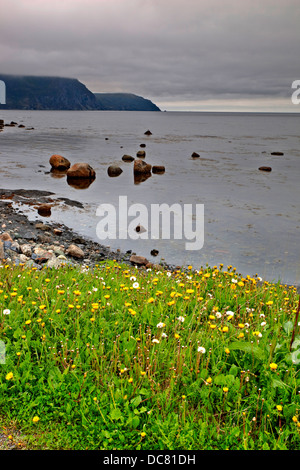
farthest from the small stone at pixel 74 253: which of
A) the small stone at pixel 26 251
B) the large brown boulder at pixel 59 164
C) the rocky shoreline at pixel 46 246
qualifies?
the large brown boulder at pixel 59 164

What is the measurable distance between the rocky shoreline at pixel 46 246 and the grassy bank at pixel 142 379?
470 centimetres

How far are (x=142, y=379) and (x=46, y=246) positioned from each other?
9.67 meters

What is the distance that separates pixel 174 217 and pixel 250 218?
3.83 metres

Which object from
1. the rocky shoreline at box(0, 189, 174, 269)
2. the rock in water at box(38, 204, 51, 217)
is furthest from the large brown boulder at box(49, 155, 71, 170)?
the rock in water at box(38, 204, 51, 217)

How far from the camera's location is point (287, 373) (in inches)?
162

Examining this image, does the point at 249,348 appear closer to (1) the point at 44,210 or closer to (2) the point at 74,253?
(2) the point at 74,253

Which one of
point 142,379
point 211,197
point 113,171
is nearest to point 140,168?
point 113,171

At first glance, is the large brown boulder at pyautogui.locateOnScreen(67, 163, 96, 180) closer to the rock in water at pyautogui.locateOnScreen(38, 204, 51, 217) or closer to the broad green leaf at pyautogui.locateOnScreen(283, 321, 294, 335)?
the rock in water at pyautogui.locateOnScreen(38, 204, 51, 217)

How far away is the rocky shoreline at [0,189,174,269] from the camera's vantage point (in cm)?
1122

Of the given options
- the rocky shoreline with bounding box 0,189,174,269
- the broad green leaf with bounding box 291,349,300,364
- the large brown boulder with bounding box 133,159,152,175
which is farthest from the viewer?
the large brown boulder with bounding box 133,159,152,175

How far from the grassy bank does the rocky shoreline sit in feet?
15.4

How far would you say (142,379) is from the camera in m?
4.15
